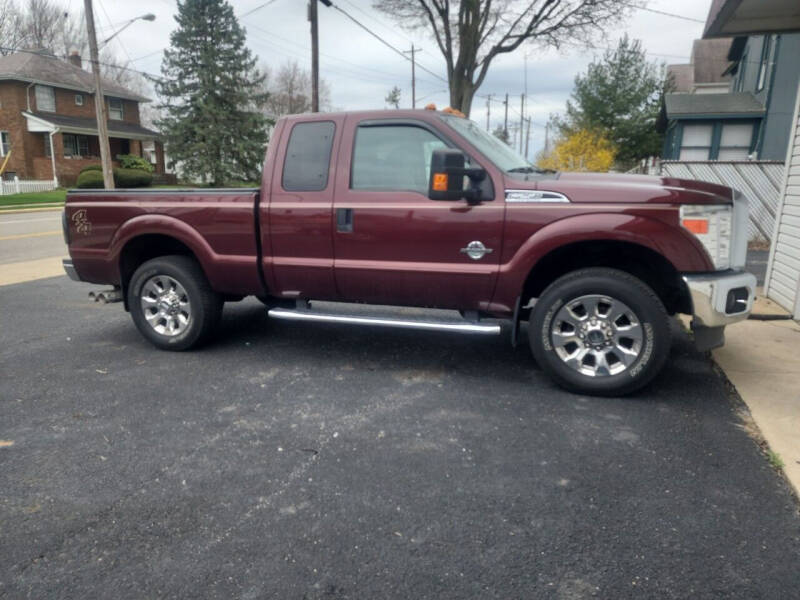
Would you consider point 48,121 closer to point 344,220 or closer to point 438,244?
point 344,220

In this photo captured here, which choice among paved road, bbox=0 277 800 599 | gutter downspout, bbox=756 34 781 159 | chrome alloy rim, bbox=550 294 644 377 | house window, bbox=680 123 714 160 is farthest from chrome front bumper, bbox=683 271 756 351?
house window, bbox=680 123 714 160

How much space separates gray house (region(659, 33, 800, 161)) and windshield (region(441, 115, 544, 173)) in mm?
14360

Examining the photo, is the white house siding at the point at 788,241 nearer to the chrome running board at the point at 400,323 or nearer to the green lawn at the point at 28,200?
the chrome running board at the point at 400,323

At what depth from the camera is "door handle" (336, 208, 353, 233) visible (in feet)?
15.1

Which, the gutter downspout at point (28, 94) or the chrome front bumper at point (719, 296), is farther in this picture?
the gutter downspout at point (28, 94)

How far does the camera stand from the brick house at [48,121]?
3434 cm

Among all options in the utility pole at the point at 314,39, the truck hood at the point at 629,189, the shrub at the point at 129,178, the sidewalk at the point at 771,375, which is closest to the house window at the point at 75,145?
the shrub at the point at 129,178

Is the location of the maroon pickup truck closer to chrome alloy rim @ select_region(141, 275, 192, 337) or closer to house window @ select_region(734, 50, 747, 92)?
chrome alloy rim @ select_region(141, 275, 192, 337)

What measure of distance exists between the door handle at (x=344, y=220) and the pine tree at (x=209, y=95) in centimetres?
3148

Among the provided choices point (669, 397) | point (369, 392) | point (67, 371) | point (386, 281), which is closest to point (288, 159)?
point (386, 281)

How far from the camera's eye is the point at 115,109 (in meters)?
41.3

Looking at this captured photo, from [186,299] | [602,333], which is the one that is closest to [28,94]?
[186,299]

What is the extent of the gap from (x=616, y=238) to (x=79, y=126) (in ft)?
129

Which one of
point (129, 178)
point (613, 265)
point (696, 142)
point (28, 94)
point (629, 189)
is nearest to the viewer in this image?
point (629, 189)
